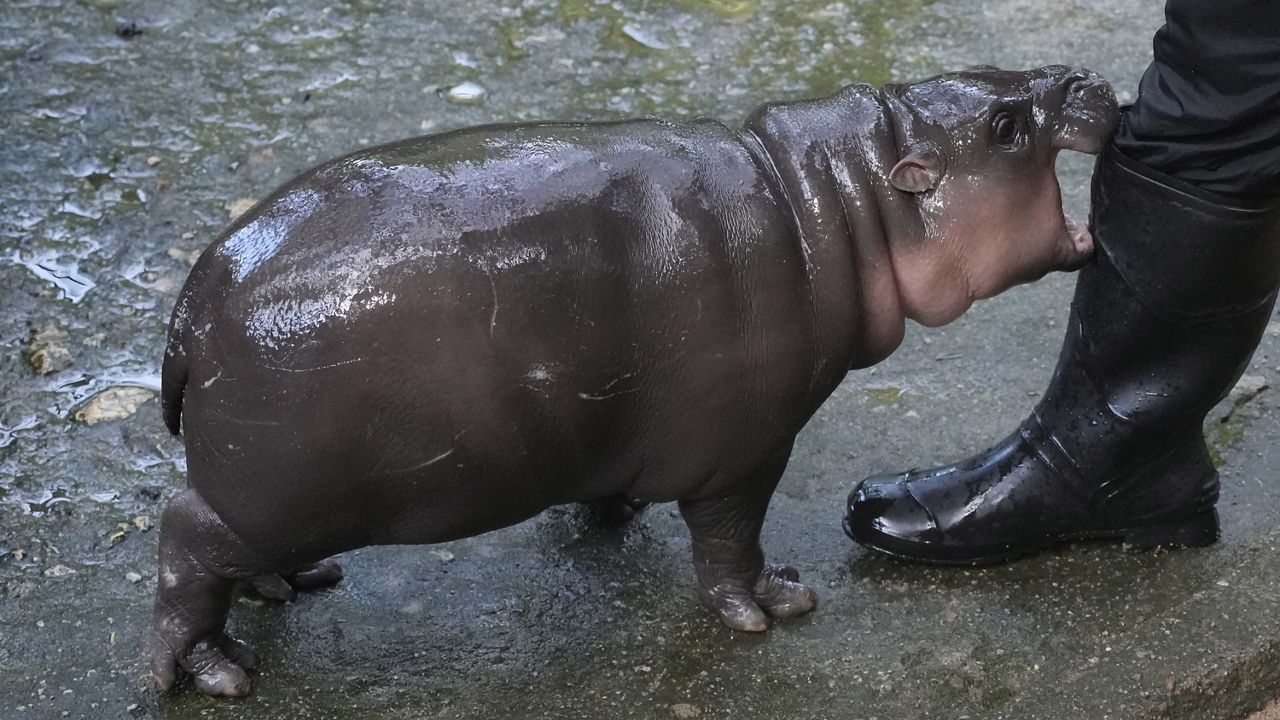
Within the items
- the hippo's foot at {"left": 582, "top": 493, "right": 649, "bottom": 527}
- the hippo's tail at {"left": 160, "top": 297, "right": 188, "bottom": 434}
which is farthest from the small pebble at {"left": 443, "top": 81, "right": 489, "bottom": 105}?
the hippo's tail at {"left": 160, "top": 297, "right": 188, "bottom": 434}

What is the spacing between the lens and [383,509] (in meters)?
2.47

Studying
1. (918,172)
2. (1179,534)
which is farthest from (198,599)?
(1179,534)

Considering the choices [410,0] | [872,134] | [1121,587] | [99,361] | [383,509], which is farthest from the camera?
[410,0]

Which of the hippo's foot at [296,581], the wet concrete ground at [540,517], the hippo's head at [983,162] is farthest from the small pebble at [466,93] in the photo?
the hippo's head at [983,162]

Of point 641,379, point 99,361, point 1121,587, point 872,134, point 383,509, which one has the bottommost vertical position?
point 99,361

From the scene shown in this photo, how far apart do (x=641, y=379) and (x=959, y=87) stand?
82cm

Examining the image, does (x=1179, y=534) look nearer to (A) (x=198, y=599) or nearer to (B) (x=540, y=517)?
(B) (x=540, y=517)

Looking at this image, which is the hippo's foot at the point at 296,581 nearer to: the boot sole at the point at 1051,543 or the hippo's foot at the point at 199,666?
the hippo's foot at the point at 199,666

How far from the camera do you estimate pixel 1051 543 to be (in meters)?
3.08

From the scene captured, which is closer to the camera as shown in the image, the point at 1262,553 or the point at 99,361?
the point at 1262,553

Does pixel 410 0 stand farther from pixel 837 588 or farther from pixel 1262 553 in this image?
pixel 1262 553

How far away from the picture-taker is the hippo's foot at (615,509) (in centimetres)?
311

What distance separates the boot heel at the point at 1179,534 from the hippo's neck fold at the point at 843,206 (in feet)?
2.65

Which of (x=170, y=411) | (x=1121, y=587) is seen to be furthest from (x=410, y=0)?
(x=1121, y=587)
